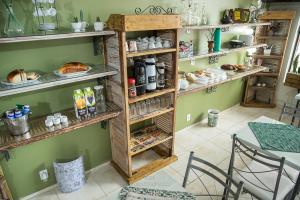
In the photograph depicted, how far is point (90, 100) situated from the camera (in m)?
1.95

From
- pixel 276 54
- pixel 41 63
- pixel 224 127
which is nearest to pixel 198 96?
pixel 224 127

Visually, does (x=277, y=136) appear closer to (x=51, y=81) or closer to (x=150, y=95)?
(x=150, y=95)

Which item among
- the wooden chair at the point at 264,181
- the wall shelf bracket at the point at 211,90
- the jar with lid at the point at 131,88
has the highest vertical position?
the jar with lid at the point at 131,88

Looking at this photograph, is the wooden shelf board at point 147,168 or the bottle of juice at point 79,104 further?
the wooden shelf board at point 147,168

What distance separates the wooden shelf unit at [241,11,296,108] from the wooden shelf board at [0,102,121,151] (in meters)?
2.97

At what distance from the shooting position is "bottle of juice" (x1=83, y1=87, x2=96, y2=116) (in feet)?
6.29

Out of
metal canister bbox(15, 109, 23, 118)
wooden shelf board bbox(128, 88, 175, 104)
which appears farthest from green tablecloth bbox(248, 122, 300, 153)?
metal canister bbox(15, 109, 23, 118)

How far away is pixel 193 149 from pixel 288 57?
2471mm

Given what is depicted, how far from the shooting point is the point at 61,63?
1977 millimetres

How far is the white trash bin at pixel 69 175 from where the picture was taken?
2102mm

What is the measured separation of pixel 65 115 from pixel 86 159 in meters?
0.68

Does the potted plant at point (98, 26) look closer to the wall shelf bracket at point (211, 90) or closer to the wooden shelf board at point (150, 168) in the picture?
the wooden shelf board at point (150, 168)

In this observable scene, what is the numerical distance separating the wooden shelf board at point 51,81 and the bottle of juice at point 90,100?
15cm

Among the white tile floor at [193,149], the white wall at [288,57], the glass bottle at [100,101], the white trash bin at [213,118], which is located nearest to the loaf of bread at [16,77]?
the glass bottle at [100,101]
